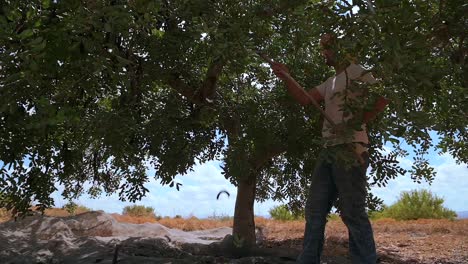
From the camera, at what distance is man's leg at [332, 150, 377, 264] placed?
4082 millimetres

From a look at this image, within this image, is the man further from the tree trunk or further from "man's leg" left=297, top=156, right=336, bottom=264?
the tree trunk

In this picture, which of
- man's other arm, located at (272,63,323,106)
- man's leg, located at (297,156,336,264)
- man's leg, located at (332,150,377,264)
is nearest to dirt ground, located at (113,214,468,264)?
man's leg, located at (297,156,336,264)

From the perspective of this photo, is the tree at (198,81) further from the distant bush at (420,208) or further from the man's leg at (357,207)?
the distant bush at (420,208)

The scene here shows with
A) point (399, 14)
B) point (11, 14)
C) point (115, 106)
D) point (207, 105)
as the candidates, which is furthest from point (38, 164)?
point (399, 14)

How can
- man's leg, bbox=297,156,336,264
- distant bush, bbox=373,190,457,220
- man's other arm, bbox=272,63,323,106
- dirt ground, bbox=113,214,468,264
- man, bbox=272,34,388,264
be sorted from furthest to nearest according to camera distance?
1. distant bush, bbox=373,190,457,220
2. dirt ground, bbox=113,214,468,264
3. man's leg, bbox=297,156,336,264
4. man, bbox=272,34,388,264
5. man's other arm, bbox=272,63,323,106

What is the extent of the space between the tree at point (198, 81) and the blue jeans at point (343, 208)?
0.33 meters

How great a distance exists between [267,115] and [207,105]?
759 mm

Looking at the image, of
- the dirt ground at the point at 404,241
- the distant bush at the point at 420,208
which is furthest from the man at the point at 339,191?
the distant bush at the point at 420,208

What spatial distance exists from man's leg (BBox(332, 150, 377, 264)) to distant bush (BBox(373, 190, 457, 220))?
39.4ft

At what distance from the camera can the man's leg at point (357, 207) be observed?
161 inches

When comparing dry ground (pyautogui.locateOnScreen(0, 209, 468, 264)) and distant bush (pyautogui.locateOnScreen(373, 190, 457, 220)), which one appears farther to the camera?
distant bush (pyautogui.locateOnScreen(373, 190, 457, 220))

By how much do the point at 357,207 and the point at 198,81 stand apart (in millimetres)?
3246

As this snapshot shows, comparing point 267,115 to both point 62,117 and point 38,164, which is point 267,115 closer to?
point 38,164

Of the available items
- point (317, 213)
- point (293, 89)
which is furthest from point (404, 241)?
point (293, 89)
